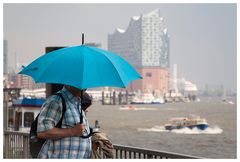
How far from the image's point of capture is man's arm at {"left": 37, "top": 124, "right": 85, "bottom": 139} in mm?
2201

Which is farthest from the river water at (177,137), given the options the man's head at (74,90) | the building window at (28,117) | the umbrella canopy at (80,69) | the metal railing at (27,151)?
the man's head at (74,90)

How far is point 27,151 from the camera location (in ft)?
17.6

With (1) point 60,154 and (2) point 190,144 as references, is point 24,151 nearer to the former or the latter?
(1) point 60,154

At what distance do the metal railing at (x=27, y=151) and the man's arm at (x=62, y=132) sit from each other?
1.21 meters

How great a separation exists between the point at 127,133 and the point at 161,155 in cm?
5137

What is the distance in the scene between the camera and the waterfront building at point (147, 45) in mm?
105188

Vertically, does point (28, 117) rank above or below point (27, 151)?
below

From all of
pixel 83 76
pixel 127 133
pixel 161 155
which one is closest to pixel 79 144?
pixel 83 76

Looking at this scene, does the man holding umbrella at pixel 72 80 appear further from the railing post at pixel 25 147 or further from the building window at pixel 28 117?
the building window at pixel 28 117

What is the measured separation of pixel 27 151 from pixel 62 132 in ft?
10.7

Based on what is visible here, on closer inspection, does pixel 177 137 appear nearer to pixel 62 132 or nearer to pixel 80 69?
pixel 80 69

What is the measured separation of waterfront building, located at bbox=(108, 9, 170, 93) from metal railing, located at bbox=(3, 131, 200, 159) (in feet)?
313

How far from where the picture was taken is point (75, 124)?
7.36 ft

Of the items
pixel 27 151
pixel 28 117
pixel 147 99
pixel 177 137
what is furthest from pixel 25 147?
pixel 147 99
